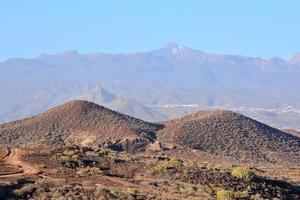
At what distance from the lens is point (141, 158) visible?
165 ft

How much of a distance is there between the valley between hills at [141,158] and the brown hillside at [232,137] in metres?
0.12

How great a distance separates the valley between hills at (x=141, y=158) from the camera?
→ 113ft

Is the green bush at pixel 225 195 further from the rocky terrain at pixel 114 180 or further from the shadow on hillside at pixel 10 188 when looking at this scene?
the shadow on hillside at pixel 10 188

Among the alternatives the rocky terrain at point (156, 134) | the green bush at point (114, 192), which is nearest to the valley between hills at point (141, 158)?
the green bush at point (114, 192)

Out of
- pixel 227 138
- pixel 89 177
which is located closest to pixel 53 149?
pixel 89 177

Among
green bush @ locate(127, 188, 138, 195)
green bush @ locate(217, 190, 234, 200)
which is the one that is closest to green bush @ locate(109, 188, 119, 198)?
green bush @ locate(127, 188, 138, 195)

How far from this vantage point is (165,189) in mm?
35438

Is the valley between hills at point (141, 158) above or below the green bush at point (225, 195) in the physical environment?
above

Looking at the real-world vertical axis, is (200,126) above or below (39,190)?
above

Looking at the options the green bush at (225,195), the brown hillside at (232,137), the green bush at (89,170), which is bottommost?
the green bush at (225,195)

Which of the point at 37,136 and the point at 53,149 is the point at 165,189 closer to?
the point at 53,149

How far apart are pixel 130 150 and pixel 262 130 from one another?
70.4 ft

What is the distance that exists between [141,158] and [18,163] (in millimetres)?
11732

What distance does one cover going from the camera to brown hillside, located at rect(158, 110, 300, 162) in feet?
258
